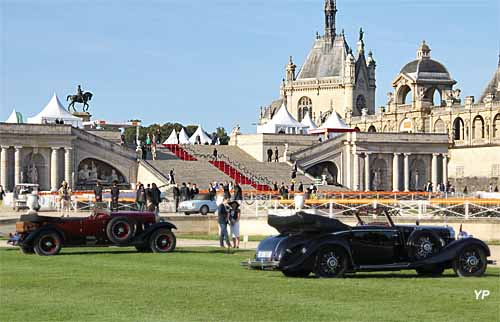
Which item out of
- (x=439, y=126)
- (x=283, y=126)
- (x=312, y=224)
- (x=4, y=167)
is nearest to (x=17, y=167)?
(x=4, y=167)

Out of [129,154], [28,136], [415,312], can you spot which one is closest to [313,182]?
[129,154]


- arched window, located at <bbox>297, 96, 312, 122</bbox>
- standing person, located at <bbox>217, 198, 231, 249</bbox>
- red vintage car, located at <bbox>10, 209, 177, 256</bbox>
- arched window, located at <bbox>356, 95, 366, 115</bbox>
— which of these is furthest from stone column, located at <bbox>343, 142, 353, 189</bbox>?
arched window, located at <bbox>297, 96, 312, 122</bbox>

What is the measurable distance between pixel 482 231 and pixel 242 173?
41441mm

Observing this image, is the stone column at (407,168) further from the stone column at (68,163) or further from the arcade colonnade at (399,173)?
the stone column at (68,163)

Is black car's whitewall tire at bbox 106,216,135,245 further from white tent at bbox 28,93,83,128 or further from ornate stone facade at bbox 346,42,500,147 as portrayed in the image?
ornate stone facade at bbox 346,42,500,147

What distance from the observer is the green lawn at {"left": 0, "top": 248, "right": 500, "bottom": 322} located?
1725cm

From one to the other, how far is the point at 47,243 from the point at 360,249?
10.7m

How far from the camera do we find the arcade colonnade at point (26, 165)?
3078 inches

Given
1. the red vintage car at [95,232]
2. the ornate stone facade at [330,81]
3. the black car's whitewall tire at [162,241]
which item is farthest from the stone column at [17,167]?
the ornate stone facade at [330,81]

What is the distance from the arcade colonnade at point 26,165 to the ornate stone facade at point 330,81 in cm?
7728

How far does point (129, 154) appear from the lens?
8262 cm

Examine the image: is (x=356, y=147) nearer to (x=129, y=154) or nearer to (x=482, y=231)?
(x=129, y=154)

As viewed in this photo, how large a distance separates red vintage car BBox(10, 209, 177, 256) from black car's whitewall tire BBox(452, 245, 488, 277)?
34.8 ft

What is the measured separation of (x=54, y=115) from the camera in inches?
3403
